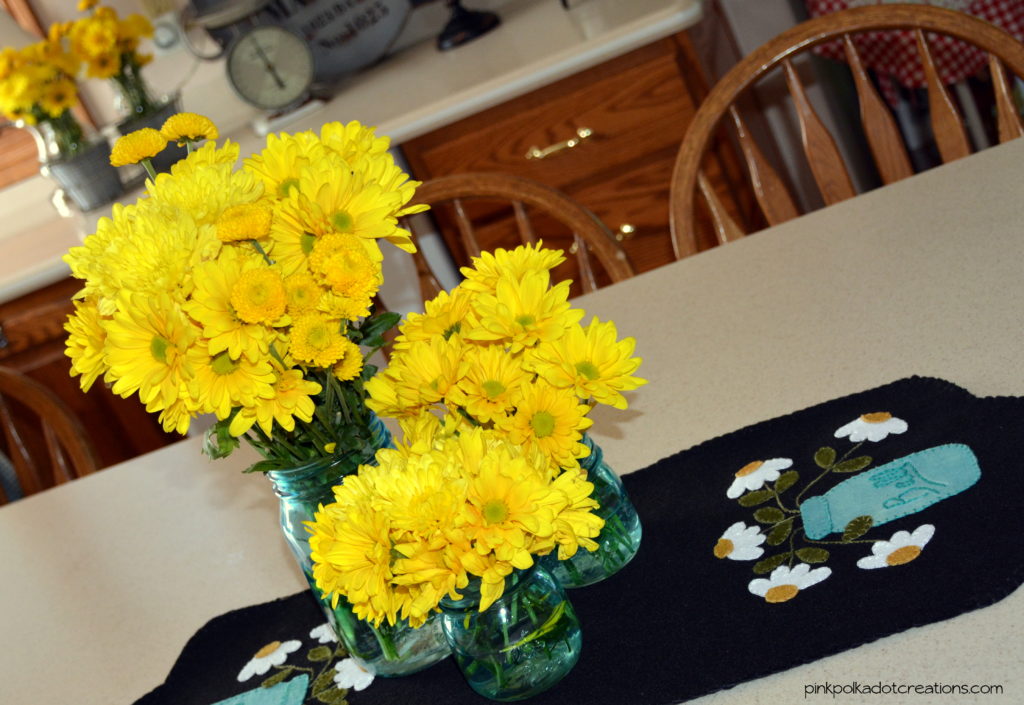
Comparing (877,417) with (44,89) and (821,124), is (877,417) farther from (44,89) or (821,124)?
(44,89)

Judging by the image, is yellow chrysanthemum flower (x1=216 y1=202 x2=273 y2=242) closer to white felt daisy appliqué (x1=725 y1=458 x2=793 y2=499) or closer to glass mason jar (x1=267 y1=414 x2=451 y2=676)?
glass mason jar (x1=267 y1=414 x2=451 y2=676)

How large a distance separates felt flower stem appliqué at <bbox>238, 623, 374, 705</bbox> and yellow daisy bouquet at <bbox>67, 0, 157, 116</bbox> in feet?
5.53

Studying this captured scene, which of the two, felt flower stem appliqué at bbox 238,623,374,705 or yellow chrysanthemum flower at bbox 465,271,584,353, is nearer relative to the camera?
yellow chrysanthemum flower at bbox 465,271,584,353

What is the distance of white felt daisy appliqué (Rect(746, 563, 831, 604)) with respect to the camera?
0.69 metres

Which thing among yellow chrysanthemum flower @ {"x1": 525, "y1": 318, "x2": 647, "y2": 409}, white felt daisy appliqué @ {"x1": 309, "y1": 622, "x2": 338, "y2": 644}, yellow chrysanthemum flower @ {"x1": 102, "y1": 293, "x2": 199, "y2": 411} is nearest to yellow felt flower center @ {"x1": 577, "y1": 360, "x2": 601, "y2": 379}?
yellow chrysanthemum flower @ {"x1": 525, "y1": 318, "x2": 647, "y2": 409}

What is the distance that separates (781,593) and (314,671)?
33 cm

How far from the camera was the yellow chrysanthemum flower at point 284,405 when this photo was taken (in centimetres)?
61

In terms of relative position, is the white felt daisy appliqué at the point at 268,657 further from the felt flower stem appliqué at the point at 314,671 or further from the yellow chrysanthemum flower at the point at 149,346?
the yellow chrysanthemum flower at the point at 149,346

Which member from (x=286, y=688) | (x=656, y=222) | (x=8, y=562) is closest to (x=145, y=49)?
(x=656, y=222)

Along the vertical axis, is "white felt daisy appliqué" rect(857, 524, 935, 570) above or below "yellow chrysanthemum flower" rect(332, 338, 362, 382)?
below

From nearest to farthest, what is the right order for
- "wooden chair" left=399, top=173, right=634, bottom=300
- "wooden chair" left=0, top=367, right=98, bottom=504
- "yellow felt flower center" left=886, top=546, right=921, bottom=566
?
1. "yellow felt flower center" left=886, top=546, right=921, bottom=566
2. "wooden chair" left=399, top=173, right=634, bottom=300
3. "wooden chair" left=0, top=367, right=98, bottom=504

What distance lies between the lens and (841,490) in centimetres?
75

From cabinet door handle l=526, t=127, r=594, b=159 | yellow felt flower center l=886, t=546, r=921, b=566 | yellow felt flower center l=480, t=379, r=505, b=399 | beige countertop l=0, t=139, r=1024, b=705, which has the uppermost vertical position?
yellow felt flower center l=480, t=379, r=505, b=399

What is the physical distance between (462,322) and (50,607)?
63 cm
